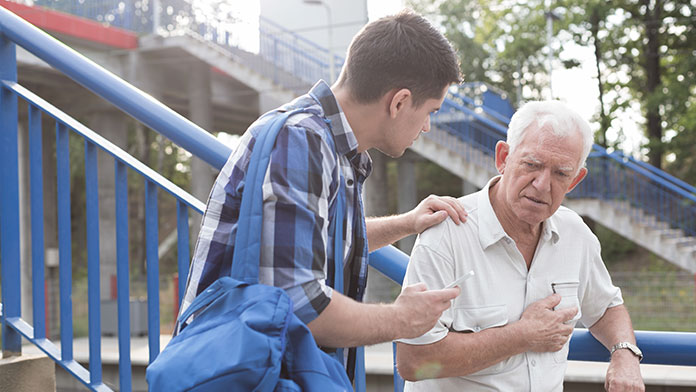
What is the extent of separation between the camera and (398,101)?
166 centimetres

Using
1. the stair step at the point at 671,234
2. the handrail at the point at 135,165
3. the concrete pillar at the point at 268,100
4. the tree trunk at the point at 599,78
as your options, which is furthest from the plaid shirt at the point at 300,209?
the tree trunk at the point at 599,78

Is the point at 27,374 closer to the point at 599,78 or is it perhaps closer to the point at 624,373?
the point at 624,373

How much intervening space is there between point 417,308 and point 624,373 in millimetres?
948

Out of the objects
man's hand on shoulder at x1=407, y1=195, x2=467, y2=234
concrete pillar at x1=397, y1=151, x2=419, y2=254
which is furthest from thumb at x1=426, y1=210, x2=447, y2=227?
concrete pillar at x1=397, y1=151, x2=419, y2=254

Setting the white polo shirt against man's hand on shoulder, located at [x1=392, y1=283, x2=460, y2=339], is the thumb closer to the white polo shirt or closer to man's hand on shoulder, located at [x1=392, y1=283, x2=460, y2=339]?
the white polo shirt

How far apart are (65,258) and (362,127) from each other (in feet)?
3.91

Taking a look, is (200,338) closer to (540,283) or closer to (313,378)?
(313,378)

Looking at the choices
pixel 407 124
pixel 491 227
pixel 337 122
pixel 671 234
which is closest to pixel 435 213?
pixel 491 227

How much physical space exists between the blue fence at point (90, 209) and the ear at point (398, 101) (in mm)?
645

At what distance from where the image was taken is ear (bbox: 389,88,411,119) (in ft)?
5.42

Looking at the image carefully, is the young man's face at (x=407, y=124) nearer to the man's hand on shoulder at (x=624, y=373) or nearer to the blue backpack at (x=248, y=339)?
the blue backpack at (x=248, y=339)

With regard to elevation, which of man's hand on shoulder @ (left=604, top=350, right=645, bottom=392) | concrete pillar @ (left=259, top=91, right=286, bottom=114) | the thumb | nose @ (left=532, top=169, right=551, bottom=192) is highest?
nose @ (left=532, top=169, right=551, bottom=192)

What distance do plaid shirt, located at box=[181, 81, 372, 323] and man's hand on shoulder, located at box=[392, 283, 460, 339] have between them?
0.57ft

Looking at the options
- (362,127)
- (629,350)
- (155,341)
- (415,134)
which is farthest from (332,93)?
(629,350)
